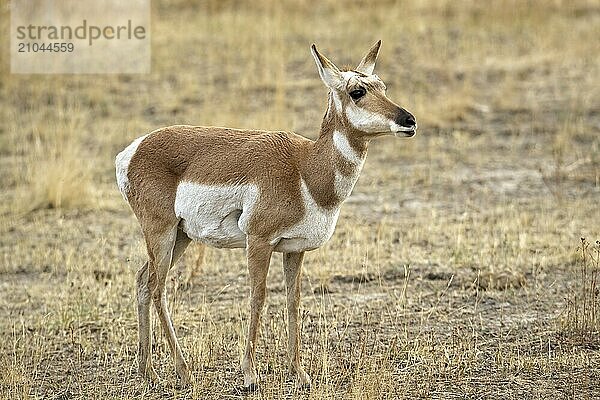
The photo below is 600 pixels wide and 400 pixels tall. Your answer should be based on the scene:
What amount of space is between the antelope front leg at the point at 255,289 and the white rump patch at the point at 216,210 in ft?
0.46

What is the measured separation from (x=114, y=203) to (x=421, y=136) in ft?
14.8

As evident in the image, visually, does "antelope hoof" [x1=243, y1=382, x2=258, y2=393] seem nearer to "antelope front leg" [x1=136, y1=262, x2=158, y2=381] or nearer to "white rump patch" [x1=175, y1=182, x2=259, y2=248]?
"antelope front leg" [x1=136, y1=262, x2=158, y2=381]

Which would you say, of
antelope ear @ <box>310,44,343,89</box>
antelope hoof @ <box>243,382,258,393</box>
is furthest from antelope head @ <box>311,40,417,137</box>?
antelope hoof @ <box>243,382,258,393</box>

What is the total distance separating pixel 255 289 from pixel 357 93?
4.41 ft

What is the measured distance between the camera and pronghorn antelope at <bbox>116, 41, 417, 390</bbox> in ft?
22.4

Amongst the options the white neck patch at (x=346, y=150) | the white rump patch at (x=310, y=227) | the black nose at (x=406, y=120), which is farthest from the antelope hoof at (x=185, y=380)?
the black nose at (x=406, y=120)

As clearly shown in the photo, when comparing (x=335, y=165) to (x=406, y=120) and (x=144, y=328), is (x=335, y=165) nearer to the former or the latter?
(x=406, y=120)

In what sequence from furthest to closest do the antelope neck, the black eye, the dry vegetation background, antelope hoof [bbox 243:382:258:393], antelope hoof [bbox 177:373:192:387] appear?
the dry vegetation background
antelope hoof [bbox 177:373:192:387]
antelope hoof [bbox 243:382:258:393]
the antelope neck
the black eye

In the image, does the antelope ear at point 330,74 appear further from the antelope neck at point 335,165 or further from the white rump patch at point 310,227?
the white rump patch at point 310,227

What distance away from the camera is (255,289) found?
7.02 m

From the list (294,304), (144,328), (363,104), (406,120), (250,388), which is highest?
(363,104)

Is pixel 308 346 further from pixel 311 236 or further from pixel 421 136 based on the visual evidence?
pixel 421 136

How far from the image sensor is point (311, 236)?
22.7ft

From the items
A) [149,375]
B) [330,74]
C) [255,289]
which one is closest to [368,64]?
[330,74]
